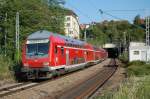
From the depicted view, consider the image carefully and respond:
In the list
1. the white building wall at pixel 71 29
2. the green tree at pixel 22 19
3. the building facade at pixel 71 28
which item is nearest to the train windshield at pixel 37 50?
the green tree at pixel 22 19

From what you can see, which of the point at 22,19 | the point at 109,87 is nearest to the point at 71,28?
the point at 22,19

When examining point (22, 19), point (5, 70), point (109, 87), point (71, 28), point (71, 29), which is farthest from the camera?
point (71, 29)

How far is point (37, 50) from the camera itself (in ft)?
81.3

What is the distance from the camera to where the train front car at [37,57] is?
2434 cm

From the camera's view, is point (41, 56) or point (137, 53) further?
point (137, 53)

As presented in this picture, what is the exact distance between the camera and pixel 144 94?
12.4m

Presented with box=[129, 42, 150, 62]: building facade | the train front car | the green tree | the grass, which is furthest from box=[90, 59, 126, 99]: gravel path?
box=[129, 42, 150, 62]: building facade

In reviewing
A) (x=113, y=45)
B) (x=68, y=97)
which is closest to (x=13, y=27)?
(x=68, y=97)

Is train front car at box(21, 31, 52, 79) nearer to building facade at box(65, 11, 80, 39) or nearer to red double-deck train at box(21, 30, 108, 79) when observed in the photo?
red double-deck train at box(21, 30, 108, 79)

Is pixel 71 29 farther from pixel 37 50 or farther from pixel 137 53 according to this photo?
pixel 37 50

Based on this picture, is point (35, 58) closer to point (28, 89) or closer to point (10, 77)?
point (10, 77)

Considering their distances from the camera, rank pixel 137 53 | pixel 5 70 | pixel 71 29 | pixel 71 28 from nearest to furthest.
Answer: pixel 5 70 < pixel 137 53 < pixel 71 28 < pixel 71 29

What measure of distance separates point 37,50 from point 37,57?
580mm

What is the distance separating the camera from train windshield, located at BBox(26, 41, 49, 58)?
80.6 ft
